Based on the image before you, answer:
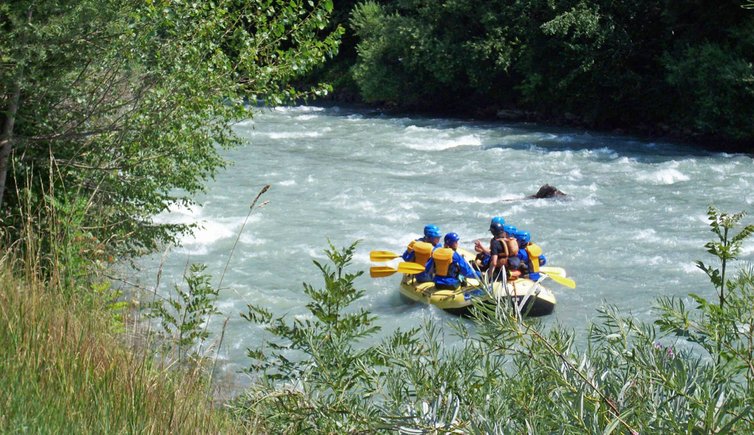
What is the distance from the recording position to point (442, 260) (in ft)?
30.6

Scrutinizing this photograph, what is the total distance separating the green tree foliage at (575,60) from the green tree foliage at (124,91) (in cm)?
1387

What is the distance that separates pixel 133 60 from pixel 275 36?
4.33 feet

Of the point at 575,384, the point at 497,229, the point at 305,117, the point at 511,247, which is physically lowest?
the point at 305,117

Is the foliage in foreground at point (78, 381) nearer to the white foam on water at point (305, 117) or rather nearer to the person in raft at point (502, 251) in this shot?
the person in raft at point (502, 251)

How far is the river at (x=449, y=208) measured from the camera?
31.9 feet

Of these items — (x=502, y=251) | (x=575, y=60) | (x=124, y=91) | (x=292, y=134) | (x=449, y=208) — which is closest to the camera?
(x=124, y=91)

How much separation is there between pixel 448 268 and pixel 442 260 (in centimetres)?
16

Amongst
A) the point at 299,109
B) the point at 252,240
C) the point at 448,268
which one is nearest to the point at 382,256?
the point at 448,268

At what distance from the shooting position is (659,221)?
12641 millimetres

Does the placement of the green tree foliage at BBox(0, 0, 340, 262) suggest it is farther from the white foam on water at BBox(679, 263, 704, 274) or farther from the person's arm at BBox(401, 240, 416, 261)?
the white foam on water at BBox(679, 263, 704, 274)

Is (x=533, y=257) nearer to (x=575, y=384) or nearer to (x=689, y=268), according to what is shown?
(x=689, y=268)

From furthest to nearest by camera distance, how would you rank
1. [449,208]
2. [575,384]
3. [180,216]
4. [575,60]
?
[575,60] → [449,208] → [180,216] → [575,384]

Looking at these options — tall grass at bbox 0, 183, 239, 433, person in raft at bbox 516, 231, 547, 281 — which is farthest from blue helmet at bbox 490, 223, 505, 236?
tall grass at bbox 0, 183, 239, 433

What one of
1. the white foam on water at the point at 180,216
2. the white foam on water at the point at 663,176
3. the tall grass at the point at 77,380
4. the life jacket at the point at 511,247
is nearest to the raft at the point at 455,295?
the life jacket at the point at 511,247
